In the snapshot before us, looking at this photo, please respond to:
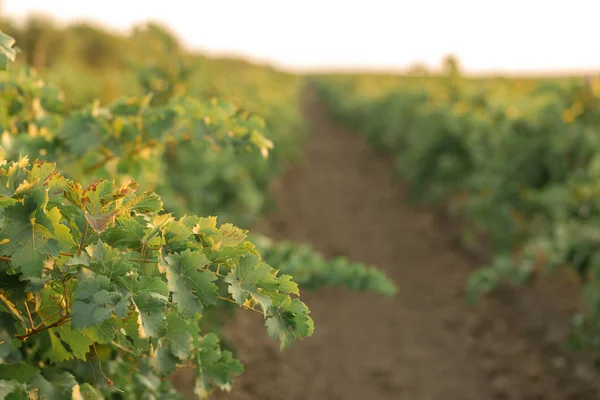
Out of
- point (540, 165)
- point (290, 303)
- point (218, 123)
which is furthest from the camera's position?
point (540, 165)

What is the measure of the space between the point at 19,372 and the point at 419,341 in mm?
4428

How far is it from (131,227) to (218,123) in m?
1.17

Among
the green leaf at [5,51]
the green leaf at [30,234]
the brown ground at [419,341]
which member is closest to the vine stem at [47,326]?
the green leaf at [30,234]

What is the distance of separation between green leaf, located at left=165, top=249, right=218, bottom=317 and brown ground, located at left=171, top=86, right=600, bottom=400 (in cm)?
313

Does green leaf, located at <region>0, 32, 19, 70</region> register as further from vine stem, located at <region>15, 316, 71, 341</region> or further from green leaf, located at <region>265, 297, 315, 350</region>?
green leaf, located at <region>265, 297, 315, 350</region>

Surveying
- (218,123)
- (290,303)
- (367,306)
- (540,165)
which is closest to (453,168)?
(540,165)

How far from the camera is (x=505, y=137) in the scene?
594 cm

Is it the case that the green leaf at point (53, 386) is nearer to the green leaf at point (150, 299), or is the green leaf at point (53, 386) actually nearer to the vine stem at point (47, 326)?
the vine stem at point (47, 326)

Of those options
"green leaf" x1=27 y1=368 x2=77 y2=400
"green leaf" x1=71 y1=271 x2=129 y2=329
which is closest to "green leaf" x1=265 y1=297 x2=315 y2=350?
"green leaf" x1=71 y1=271 x2=129 y2=329

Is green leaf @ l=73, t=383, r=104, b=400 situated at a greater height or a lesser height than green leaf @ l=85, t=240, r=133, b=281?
lesser

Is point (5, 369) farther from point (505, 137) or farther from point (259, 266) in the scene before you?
point (505, 137)

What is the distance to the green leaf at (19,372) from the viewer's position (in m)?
1.27

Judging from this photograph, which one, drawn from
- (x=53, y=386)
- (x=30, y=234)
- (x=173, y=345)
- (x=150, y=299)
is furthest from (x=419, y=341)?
(x=30, y=234)

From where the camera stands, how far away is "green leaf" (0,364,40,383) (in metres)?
1.27
